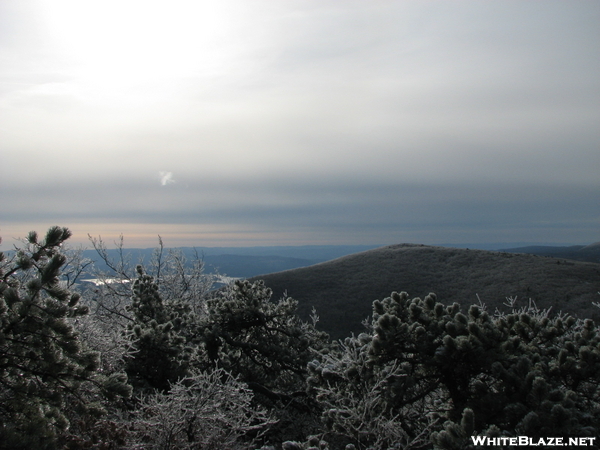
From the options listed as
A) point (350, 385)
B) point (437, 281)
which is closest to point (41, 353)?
point (350, 385)

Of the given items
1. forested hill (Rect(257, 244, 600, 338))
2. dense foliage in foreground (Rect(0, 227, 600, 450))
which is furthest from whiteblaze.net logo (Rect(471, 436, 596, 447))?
forested hill (Rect(257, 244, 600, 338))

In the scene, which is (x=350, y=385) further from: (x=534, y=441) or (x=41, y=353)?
(x=41, y=353)

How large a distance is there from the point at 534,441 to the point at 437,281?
5215 cm

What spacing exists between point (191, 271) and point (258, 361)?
1923 cm

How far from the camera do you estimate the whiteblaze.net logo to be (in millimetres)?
3344

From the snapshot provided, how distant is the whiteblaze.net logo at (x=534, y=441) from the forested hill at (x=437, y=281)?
36633 mm

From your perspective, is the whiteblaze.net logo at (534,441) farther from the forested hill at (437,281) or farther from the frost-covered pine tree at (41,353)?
the forested hill at (437,281)

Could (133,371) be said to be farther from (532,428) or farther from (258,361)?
(532,428)

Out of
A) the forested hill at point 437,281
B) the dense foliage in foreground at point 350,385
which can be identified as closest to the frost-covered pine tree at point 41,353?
the dense foliage in foreground at point 350,385

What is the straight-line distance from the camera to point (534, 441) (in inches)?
143

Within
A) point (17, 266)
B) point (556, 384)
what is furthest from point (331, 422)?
point (17, 266)

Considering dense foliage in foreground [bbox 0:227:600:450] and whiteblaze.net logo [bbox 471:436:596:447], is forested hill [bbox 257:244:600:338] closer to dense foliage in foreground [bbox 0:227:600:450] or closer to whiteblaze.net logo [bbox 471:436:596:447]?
dense foliage in foreground [bbox 0:227:600:450]

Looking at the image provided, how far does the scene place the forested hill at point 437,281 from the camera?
43.2 metres

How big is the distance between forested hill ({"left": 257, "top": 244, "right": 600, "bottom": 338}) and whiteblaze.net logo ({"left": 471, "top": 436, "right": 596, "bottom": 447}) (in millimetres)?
36633
